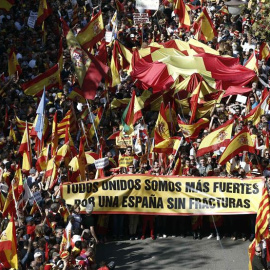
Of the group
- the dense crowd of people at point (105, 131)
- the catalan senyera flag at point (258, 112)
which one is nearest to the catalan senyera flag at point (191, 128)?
the dense crowd of people at point (105, 131)

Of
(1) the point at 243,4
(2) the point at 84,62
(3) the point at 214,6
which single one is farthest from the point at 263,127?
(3) the point at 214,6

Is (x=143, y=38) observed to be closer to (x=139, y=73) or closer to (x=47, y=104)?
(x=139, y=73)

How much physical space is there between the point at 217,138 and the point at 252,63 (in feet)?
20.0

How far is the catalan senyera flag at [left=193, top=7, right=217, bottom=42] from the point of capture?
3281cm

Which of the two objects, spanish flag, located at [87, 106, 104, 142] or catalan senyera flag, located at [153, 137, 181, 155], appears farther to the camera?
spanish flag, located at [87, 106, 104, 142]

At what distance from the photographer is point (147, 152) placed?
86.1 ft

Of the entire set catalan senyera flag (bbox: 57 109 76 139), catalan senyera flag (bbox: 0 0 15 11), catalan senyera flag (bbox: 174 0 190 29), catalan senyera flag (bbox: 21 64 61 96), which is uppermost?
catalan senyera flag (bbox: 0 0 15 11)

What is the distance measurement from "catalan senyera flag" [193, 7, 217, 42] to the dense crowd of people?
20 cm

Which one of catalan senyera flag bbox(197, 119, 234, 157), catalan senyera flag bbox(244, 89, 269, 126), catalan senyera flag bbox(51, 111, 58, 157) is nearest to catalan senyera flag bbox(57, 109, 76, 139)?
catalan senyera flag bbox(51, 111, 58, 157)

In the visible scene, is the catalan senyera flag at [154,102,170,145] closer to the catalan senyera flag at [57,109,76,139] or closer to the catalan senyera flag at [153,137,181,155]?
the catalan senyera flag at [153,137,181,155]

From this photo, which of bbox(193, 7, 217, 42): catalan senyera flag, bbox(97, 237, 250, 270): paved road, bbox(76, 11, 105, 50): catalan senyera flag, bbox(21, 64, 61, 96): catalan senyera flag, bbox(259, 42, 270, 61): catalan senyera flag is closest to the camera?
bbox(97, 237, 250, 270): paved road

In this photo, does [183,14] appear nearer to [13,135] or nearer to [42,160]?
[13,135]

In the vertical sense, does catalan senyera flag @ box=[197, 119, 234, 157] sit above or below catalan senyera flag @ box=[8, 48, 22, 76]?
below

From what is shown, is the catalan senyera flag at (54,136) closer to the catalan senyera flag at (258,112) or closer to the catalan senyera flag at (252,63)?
the catalan senyera flag at (258,112)
